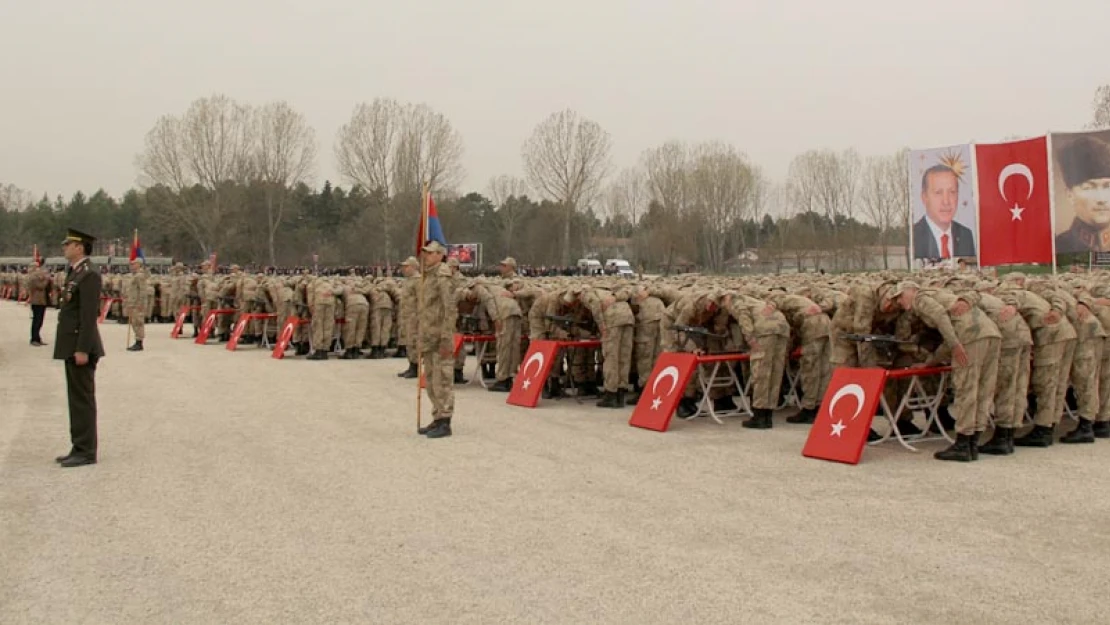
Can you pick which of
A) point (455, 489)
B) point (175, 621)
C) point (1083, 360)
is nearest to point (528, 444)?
point (455, 489)

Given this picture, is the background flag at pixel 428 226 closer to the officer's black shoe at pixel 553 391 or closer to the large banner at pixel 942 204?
the officer's black shoe at pixel 553 391

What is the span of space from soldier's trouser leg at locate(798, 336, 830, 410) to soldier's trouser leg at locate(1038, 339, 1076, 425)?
246 centimetres

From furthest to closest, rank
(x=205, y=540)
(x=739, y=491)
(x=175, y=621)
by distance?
1. (x=739, y=491)
2. (x=205, y=540)
3. (x=175, y=621)

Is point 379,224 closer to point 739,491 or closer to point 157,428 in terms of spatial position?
point 157,428

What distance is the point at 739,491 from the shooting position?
7273 millimetres

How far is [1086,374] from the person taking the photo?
9391 mm

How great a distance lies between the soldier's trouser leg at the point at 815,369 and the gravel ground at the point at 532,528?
755 millimetres

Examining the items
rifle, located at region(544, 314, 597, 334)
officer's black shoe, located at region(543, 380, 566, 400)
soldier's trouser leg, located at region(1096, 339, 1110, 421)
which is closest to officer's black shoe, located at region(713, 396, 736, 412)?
rifle, located at region(544, 314, 597, 334)

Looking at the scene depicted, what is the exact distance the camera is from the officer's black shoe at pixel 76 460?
8234 millimetres

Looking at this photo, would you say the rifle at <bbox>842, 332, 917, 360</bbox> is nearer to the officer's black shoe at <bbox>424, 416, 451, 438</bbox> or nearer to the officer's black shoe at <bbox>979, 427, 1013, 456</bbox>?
the officer's black shoe at <bbox>979, 427, 1013, 456</bbox>

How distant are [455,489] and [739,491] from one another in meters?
2.26

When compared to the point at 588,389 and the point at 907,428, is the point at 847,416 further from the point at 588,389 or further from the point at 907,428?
the point at 588,389

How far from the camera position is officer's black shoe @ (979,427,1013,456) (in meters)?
8.80

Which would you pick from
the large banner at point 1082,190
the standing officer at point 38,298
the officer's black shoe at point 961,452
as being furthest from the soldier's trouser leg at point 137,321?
the large banner at point 1082,190
